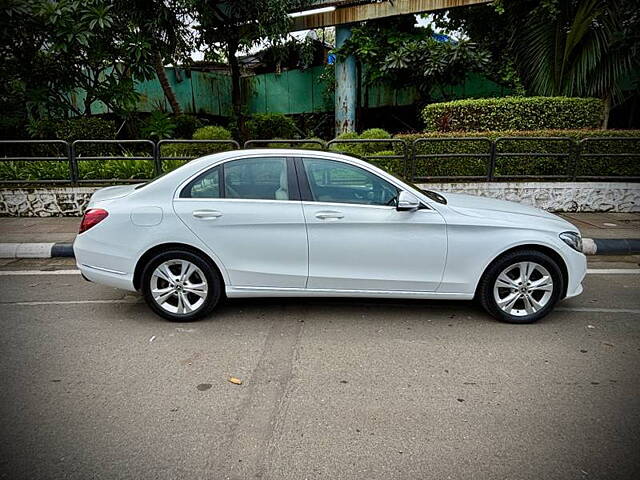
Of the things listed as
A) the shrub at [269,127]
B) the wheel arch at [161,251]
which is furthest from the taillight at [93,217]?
the shrub at [269,127]

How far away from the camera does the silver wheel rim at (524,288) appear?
399cm

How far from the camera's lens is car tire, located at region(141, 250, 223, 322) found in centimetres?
403

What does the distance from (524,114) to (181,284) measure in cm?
820

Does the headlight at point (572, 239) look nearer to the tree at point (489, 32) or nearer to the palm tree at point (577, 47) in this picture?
the palm tree at point (577, 47)

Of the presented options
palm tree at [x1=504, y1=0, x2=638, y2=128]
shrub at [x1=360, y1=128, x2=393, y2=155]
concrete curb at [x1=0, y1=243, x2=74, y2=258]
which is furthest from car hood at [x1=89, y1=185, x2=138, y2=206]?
palm tree at [x1=504, y1=0, x2=638, y2=128]

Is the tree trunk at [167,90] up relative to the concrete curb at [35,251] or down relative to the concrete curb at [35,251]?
up

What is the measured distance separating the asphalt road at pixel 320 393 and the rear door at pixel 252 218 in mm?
509

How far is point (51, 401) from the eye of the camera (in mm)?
2908

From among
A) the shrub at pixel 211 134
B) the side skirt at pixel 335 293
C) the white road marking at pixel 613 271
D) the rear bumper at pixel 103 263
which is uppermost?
the shrub at pixel 211 134

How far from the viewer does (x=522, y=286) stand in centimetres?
401

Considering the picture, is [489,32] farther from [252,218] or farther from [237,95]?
[252,218]

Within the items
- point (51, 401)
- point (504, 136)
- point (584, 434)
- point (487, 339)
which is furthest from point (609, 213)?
point (51, 401)

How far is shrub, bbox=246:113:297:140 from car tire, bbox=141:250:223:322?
1052 cm

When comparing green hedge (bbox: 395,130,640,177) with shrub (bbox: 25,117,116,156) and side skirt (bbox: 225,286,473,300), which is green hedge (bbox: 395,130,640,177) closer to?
side skirt (bbox: 225,286,473,300)
